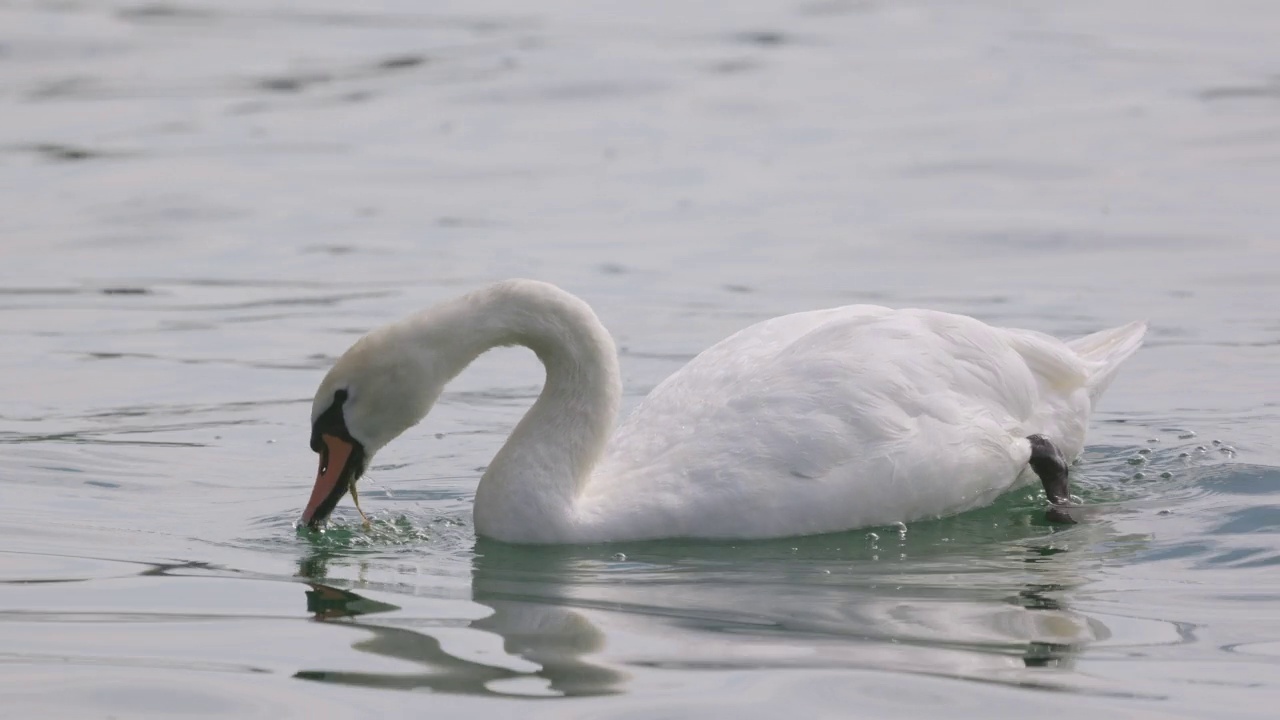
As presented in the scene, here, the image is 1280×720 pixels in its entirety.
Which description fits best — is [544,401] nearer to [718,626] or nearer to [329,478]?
[329,478]

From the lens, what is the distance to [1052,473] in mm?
8281

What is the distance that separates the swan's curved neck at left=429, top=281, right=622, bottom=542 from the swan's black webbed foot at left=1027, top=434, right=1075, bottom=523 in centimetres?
176

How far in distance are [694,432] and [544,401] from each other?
591 mm

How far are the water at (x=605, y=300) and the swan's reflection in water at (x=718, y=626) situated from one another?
0.02 m

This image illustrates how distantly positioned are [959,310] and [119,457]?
512cm

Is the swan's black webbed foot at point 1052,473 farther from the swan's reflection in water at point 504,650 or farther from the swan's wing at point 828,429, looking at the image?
the swan's reflection in water at point 504,650

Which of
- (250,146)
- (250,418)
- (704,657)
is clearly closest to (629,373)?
(250,418)

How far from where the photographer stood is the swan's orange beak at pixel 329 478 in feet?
25.0

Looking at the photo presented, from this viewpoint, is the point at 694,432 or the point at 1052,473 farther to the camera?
the point at 1052,473

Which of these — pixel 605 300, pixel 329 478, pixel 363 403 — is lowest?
pixel 605 300

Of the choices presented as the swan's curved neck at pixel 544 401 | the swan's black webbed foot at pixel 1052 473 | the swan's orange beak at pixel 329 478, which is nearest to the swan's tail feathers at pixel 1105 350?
the swan's black webbed foot at pixel 1052 473

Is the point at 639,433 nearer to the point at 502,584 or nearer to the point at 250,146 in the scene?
the point at 502,584

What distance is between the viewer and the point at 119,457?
9367 mm

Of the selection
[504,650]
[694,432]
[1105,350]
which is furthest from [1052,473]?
[504,650]
